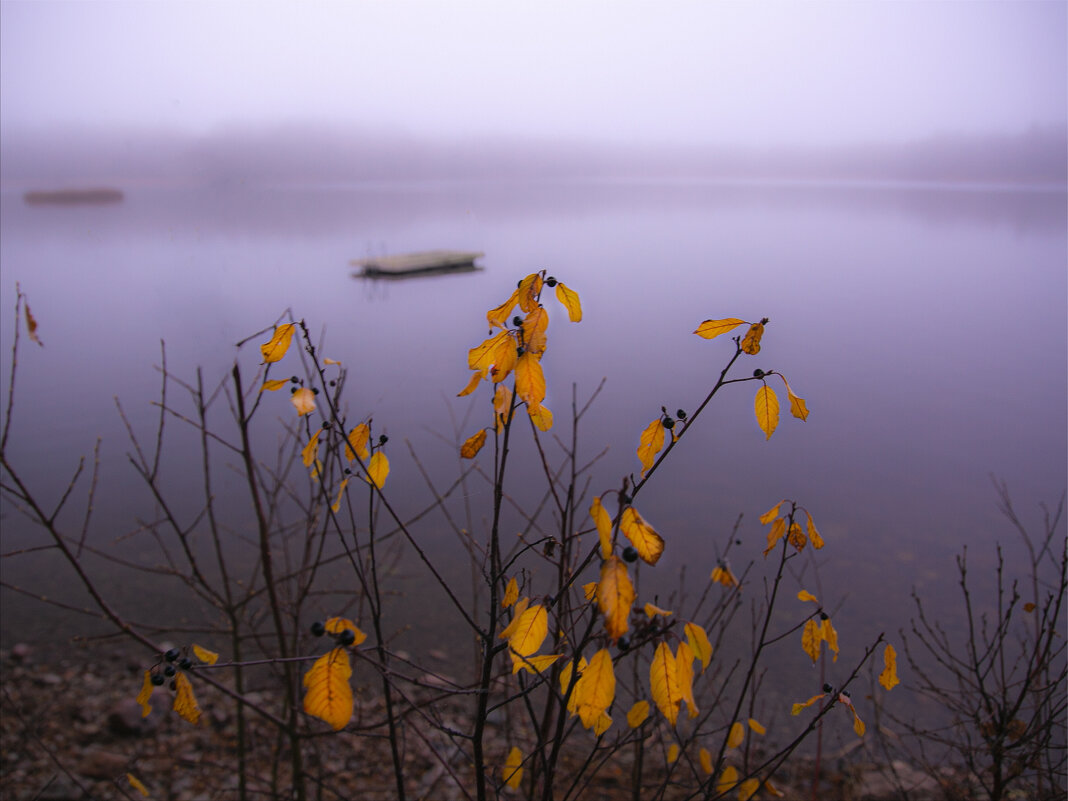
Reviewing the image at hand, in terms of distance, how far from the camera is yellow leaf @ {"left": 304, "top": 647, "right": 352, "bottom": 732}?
81cm

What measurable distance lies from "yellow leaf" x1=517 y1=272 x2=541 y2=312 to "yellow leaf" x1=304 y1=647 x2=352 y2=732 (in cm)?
53

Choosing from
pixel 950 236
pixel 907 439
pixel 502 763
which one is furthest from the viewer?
pixel 950 236

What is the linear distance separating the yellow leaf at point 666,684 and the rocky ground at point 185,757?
6.70 ft

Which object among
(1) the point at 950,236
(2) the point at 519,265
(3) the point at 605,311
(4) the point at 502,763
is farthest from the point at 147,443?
(1) the point at 950,236

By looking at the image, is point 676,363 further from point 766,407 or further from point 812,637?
point 766,407

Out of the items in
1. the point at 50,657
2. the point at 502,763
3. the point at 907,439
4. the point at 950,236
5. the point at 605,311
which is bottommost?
the point at 50,657

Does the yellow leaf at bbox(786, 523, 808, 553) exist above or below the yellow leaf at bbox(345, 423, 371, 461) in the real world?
below

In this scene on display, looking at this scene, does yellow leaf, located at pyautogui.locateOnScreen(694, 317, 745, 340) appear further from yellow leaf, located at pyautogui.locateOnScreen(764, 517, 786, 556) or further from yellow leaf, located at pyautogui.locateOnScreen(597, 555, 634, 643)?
yellow leaf, located at pyautogui.locateOnScreen(764, 517, 786, 556)

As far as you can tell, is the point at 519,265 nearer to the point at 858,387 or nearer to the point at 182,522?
the point at 858,387

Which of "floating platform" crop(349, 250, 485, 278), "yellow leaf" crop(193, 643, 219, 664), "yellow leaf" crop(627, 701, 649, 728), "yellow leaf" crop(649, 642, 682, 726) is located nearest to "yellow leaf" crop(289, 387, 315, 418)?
"yellow leaf" crop(193, 643, 219, 664)

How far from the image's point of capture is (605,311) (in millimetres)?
11773

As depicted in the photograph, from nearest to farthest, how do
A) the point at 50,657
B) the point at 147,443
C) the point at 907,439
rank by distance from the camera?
the point at 50,657
the point at 147,443
the point at 907,439

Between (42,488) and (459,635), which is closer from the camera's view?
(459,635)

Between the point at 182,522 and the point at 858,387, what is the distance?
7901 mm
